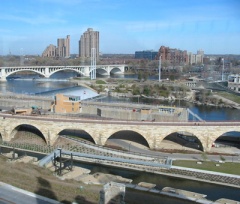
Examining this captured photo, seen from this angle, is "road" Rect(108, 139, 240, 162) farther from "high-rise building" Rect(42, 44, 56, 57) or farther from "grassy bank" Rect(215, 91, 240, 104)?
"high-rise building" Rect(42, 44, 56, 57)

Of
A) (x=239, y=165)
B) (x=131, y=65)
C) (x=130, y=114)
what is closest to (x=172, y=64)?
(x=131, y=65)

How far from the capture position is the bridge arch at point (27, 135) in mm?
11676

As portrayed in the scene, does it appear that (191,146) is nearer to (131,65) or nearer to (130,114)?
(130,114)

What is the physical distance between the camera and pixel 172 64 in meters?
49.2

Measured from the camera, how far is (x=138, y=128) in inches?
431

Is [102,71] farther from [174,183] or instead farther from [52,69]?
[174,183]

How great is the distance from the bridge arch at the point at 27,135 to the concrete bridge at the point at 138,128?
0.31 meters

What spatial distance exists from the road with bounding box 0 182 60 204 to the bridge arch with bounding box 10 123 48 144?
15.1 feet

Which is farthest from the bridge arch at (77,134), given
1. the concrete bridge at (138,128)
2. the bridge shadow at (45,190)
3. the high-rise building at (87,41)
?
the high-rise building at (87,41)

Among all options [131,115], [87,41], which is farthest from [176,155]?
[87,41]

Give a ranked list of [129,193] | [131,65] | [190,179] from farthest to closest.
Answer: [131,65], [190,179], [129,193]

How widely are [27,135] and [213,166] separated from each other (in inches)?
254

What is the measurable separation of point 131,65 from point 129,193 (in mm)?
40378

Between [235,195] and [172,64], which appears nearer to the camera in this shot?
[235,195]
